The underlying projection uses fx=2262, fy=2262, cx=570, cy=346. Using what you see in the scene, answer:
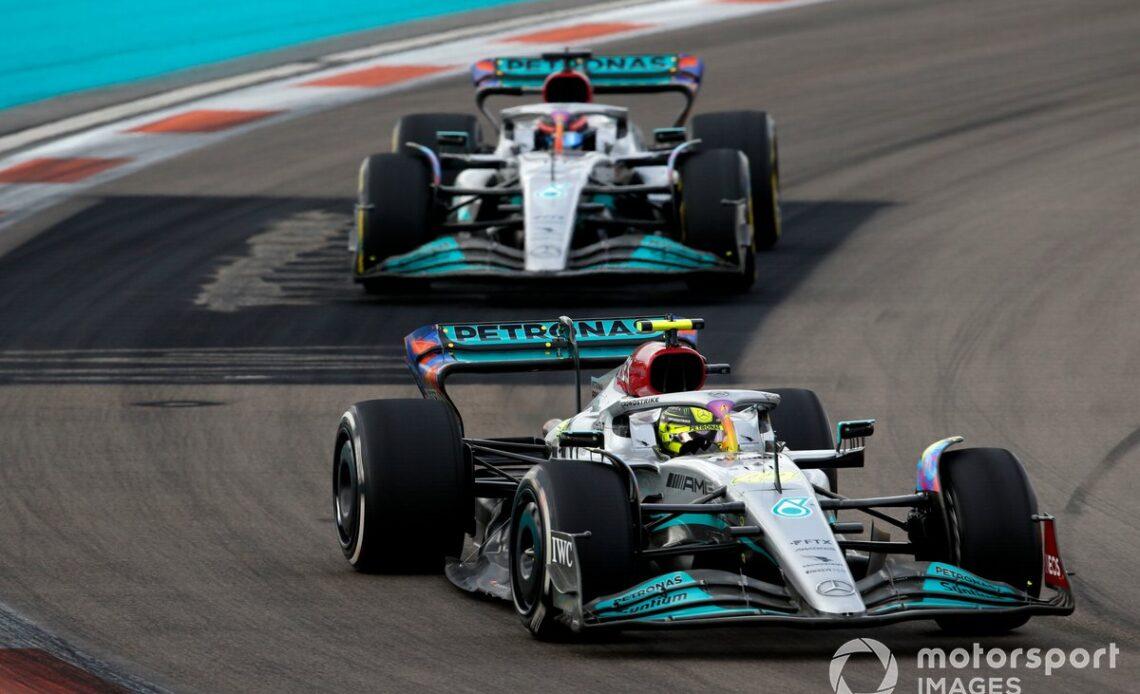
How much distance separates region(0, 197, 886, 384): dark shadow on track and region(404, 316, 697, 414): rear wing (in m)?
4.26

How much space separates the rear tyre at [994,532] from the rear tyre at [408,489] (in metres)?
2.44

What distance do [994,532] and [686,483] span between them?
1379 millimetres

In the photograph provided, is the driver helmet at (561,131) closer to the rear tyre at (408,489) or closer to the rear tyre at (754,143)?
the rear tyre at (754,143)

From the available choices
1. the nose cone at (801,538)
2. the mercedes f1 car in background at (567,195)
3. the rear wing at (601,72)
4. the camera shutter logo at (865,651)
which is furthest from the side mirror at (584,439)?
the rear wing at (601,72)

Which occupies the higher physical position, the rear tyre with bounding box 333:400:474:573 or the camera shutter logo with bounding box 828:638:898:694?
the rear tyre with bounding box 333:400:474:573

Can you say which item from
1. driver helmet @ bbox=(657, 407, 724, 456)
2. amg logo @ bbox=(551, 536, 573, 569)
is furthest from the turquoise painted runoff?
amg logo @ bbox=(551, 536, 573, 569)

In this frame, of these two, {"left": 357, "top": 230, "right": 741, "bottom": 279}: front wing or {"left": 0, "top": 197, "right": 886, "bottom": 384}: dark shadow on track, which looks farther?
{"left": 357, "top": 230, "right": 741, "bottom": 279}: front wing

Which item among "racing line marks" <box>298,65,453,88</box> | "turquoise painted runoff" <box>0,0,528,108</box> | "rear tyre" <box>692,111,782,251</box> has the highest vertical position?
"turquoise painted runoff" <box>0,0,528,108</box>

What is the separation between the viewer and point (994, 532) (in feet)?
31.9

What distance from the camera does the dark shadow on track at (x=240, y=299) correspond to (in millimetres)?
17359

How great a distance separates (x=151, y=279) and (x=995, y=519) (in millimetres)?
12376

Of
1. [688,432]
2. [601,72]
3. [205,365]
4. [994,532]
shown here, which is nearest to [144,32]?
[601,72]

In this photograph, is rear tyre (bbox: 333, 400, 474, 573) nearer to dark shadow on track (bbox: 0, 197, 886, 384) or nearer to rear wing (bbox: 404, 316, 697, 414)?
rear wing (bbox: 404, 316, 697, 414)

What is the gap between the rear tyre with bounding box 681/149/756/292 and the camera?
1914cm
